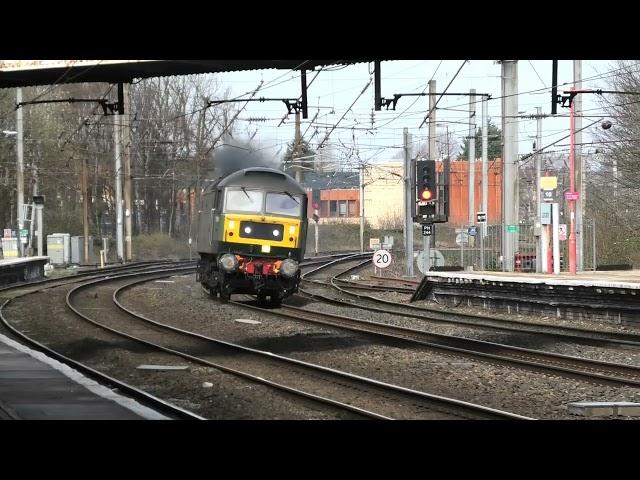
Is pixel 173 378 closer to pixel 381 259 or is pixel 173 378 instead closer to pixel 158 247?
pixel 381 259

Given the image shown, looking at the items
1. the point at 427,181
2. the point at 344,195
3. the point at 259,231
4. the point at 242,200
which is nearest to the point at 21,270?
the point at 242,200

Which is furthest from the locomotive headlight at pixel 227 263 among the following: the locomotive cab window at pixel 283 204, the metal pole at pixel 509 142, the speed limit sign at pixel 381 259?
the speed limit sign at pixel 381 259

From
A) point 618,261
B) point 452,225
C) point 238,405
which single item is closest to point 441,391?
point 238,405

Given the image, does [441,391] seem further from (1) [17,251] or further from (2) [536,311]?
(1) [17,251]

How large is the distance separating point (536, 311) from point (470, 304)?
10.0ft

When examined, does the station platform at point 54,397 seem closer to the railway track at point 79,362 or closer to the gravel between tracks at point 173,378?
the railway track at point 79,362

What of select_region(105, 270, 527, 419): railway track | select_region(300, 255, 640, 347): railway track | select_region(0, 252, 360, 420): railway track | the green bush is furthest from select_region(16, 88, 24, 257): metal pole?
select_region(105, 270, 527, 419): railway track

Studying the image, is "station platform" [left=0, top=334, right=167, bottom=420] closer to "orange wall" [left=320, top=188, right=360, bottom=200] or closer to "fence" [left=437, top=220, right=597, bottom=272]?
"fence" [left=437, top=220, right=597, bottom=272]

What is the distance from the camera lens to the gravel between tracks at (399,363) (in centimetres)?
1033

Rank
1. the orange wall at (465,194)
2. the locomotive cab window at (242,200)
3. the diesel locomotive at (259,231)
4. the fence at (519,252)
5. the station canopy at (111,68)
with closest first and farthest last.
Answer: the station canopy at (111,68) → the diesel locomotive at (259,231) → the locomotive cab window at (242,200) → the fence at (519,252) → the orange wall at (465,194)

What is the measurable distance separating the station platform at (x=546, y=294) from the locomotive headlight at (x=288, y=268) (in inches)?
169

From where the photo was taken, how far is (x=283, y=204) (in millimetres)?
22656

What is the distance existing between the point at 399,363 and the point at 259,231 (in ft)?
32.1
